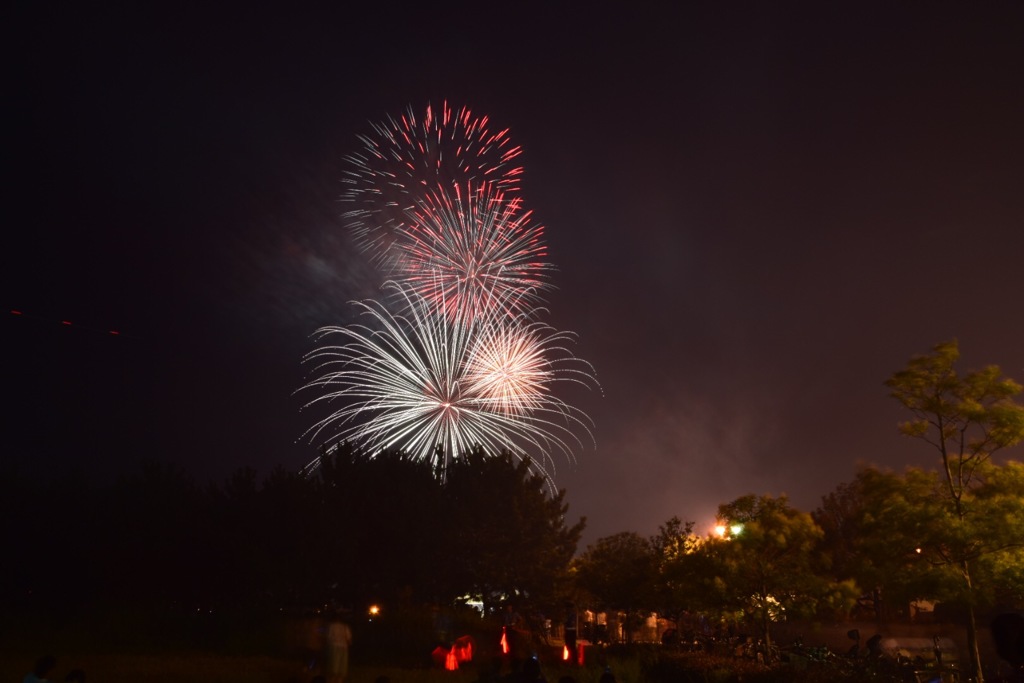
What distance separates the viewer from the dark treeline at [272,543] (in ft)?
128

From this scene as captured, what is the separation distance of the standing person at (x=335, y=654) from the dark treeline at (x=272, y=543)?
20.7 meters

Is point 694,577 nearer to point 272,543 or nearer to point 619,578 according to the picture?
point 619,578

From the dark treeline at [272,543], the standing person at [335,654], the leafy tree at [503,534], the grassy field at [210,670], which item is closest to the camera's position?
the standing person at [335,654]

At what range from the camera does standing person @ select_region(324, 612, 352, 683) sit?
645 inches

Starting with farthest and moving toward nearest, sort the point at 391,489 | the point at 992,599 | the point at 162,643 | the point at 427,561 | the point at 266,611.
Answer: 1. the point at 391,489
2. the point at 427,561
3. the point at 266,611
4. the point at 162,643
5. the point at 992,599

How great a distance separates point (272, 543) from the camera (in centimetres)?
3916

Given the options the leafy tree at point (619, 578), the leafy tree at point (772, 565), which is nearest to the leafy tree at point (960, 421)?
the leafy tree at point (772, 565)

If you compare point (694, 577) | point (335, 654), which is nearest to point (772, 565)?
point (694, 577)

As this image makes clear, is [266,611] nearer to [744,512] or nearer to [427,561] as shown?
[427,561]

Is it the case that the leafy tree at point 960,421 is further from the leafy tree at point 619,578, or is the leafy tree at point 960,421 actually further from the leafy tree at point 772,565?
the leafy tree at point 619,578

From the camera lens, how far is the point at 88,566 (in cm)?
3975

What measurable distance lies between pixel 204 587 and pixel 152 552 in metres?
3.19

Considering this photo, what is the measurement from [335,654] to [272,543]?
2436 cm

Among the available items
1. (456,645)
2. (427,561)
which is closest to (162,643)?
(456,645)
